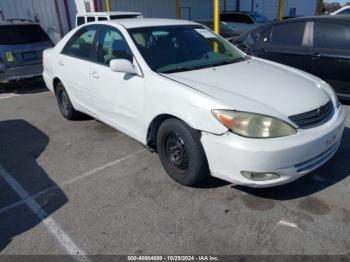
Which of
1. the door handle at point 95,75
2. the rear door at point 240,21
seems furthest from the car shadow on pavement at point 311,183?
the rear door at point 240,21

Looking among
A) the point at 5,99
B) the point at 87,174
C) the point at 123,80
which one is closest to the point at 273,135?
the point at 123,80

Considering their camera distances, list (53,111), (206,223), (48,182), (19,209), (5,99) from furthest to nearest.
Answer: (5,99)
(53,111)
(48,182)
(19,209)
(206,223)

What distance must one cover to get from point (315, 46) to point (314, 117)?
296 cm

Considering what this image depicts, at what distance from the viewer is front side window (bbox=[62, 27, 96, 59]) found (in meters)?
4.10

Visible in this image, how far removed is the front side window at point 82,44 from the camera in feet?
13.4

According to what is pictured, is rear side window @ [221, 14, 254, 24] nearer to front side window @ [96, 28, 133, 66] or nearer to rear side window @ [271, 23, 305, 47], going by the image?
rear side window @ [271, 23, 305, 47]

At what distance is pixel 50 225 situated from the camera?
2.65 meters

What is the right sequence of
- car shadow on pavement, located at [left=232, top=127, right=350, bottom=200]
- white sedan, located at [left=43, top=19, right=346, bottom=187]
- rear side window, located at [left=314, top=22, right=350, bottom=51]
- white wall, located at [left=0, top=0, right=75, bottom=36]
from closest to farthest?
1. white sedan, located at [left=43, top=19, right=346, bottom=187]
2. car shadow on pavement, located at [left=232, top=127, right=350, bottom=200]
3. rear side window, located at [left=314, top=22, right=350, bottom=51]
4. white wall, located at [left=0, top=0, right=75, bottom=36]

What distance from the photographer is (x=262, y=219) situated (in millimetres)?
2619

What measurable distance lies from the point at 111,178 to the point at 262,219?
64.3 inches

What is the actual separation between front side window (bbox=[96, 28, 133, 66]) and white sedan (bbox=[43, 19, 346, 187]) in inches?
0.5

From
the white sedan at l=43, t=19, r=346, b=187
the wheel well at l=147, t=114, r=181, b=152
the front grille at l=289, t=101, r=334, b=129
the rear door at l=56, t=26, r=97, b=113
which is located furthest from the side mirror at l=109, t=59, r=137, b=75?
the front grille at l=289, t=101, r=334, b=129

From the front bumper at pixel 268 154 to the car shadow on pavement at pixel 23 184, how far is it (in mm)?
1561

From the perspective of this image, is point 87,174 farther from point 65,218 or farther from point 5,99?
point 5,99
